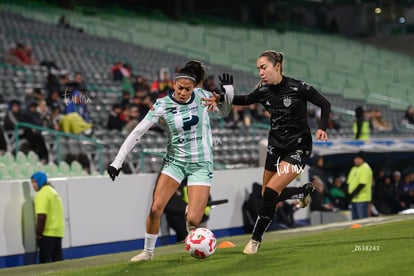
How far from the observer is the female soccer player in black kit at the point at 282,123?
Answer: 34.6ft

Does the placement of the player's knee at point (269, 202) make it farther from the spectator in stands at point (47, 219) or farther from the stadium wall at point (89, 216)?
the stadium wall at point (89, 216)

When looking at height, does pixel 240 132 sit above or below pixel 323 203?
above

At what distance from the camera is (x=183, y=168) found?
34.3 ft

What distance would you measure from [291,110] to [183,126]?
1.25 m

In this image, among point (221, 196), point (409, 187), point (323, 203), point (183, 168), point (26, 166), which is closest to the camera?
point (183, 168)

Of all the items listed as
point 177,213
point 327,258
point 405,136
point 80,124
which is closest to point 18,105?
point 80,124

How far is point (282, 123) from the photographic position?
1066cm

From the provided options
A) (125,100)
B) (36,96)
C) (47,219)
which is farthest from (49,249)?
(125,100)

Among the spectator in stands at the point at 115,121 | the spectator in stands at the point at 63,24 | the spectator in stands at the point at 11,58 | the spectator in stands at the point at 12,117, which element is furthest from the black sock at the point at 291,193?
the spectator in stands at the point at 63,24

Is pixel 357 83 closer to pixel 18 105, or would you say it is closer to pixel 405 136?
pixel 405 136

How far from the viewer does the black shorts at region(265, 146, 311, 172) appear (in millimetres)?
10539

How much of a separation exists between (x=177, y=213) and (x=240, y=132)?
7651 millimetres

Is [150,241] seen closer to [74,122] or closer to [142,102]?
[74,122]

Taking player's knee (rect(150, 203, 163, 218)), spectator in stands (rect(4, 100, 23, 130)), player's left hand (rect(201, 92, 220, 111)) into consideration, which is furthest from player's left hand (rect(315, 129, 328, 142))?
spectator in stands (rect(4, 100, 23, 130))
